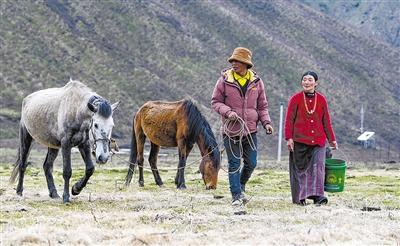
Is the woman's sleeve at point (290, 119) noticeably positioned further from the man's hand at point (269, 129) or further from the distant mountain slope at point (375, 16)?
the distant mountain slope at point (375, 16)

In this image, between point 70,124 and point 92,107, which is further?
point 70,124

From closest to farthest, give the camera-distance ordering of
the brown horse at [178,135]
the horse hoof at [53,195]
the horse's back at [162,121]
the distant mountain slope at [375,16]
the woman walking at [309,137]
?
the woman walking at [309,137] < the horse hoof at [53,195] < the brown horse at [178,135] < the horse's back at [162,121] < the distant mountain slope at [375,16]

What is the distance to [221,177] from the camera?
69.4 feet

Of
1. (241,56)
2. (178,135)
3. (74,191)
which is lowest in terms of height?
(74,191)

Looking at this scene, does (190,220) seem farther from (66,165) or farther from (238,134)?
(66,165)

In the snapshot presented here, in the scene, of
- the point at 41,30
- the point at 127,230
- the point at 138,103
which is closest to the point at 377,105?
the point at 138,103

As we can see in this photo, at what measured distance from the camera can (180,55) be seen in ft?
217

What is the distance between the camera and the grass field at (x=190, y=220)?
26.8ft

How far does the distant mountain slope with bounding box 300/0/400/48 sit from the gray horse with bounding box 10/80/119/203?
3883 inches

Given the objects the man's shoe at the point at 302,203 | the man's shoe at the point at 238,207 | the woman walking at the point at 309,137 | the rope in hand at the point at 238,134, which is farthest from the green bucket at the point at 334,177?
the man's shoe at the point at 238,207

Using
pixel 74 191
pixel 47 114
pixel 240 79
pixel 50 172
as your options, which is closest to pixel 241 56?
pixel 240 79

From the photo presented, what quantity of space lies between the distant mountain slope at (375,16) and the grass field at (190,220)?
98608 mm

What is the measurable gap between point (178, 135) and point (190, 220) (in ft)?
23.8

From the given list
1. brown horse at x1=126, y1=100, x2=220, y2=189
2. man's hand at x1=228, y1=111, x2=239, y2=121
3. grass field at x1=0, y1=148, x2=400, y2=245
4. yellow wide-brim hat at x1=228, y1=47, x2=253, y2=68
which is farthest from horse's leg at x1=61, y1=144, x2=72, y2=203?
yellow wide-brim hat at x1=228, y1=47, x2=253, y2=68
